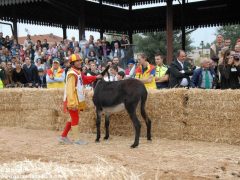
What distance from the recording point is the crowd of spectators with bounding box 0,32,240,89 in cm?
931

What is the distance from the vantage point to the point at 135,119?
27.1 ft

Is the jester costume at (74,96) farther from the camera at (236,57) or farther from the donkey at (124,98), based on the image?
the camera at (236,57)

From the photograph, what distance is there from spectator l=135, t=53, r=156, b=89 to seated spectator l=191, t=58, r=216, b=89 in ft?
3.59

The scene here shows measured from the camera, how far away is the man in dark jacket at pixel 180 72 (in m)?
9.55

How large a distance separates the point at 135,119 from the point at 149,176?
2.66 meters

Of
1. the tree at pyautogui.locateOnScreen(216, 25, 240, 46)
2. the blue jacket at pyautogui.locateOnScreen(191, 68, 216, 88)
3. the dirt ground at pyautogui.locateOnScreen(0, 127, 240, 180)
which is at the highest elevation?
the tree at pyautogui.locateOnScreen(216, 25, 240, 46)

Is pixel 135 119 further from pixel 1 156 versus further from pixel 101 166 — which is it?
pixel 1 156

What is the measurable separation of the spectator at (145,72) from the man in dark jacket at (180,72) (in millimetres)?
472

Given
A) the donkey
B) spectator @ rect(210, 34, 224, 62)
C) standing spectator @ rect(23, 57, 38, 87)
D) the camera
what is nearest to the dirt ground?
the donkey

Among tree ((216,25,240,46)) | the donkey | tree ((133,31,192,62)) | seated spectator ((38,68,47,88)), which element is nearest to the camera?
Result: the donkey

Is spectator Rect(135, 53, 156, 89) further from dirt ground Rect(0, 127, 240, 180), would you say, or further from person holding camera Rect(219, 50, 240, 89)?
person holding camera Rect(219, 50, 240, 89)

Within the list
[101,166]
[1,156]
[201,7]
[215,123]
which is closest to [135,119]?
[215,123]

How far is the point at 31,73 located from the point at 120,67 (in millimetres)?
3222

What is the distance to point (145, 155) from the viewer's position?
726 centimetres
